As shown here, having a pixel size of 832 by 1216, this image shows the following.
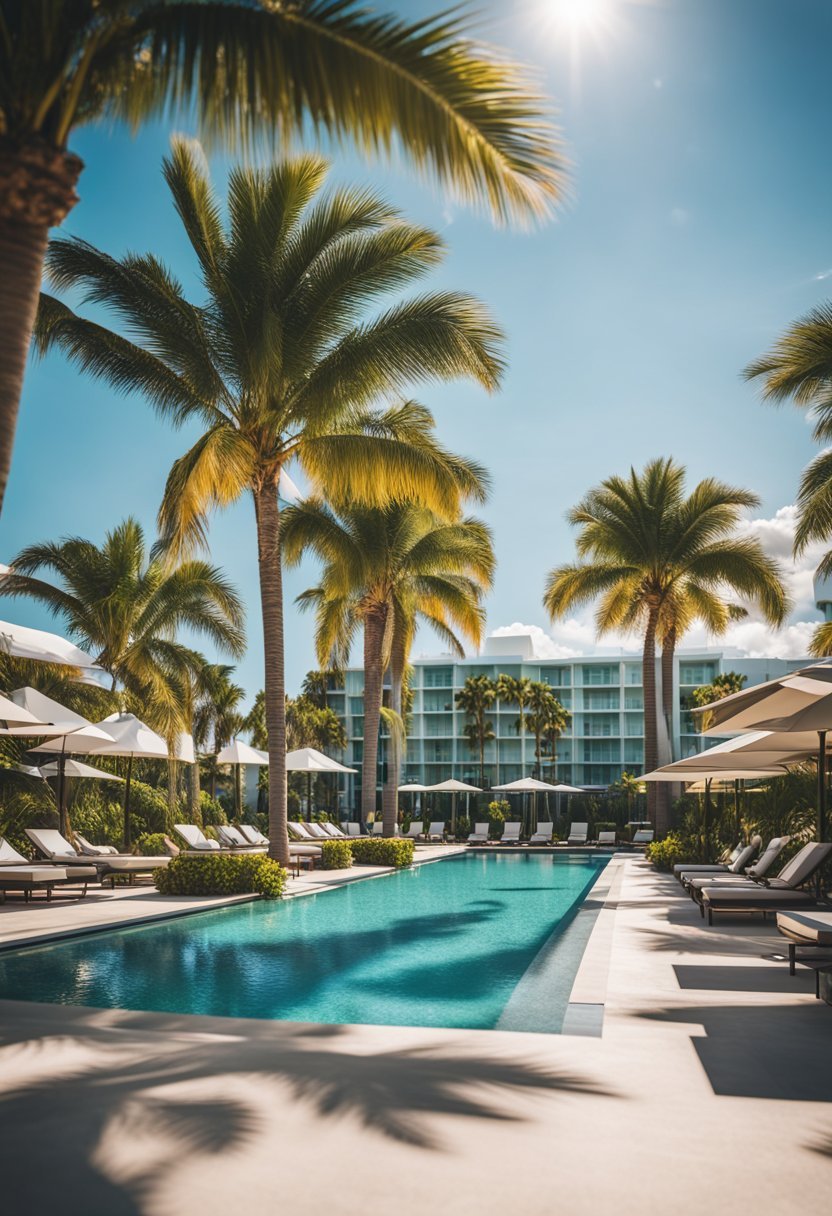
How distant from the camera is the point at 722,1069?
5.17 m

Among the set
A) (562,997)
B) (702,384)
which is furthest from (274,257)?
(562,997)

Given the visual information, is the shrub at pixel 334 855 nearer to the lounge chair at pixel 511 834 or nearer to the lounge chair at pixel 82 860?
the lounge chair at pixel 82 860

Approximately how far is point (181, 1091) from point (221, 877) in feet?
34.3

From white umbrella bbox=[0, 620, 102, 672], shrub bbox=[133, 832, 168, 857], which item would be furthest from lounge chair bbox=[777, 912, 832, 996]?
shrub bbox=[133, 832, 168, 857]

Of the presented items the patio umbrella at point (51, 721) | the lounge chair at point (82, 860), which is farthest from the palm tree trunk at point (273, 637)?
the patio umbrella at point (51, 721)

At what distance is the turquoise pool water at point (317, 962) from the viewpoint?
7.88 metres

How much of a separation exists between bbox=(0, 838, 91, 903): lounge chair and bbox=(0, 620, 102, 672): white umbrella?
Answer: 2.95 meters

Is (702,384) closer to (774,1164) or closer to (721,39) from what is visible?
(721,39)

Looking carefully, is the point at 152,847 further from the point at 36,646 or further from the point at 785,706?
the point at 785,706

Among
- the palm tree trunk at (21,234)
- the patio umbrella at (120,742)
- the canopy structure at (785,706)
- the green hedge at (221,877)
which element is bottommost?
the green hedge at (221,877)

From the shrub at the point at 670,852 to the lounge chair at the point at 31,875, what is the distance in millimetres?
11696

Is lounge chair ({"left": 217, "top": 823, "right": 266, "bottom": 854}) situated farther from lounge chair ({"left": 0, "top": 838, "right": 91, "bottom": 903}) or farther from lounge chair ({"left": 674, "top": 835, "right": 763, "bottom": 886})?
lounge chair ({"left": 674, "top": 835, "right": 763, "bottom": 886})

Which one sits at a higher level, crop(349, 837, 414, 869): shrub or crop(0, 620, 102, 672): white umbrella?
crop(0, 620, 102, 672): white umbrella

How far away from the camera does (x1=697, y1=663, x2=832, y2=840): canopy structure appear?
823 cm
